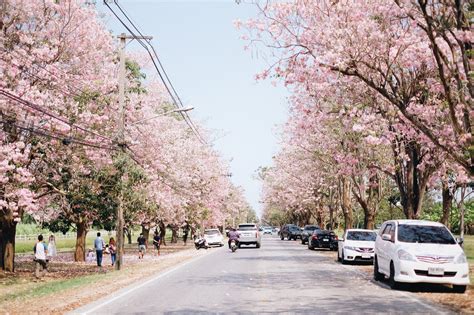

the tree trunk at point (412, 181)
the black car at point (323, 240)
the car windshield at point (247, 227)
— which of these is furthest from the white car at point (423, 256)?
the car windshield at point (247, 227)

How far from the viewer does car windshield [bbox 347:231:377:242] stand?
2740 cm

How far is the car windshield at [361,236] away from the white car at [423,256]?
998 centimetres

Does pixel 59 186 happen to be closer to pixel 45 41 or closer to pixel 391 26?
pixel 45 41

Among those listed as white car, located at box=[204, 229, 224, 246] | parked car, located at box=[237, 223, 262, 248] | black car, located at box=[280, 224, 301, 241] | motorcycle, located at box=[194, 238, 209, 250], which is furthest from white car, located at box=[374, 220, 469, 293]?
black car, located at box=[280, 224, 301, 241]

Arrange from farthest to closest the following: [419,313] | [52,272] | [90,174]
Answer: [52,272], [90,174], [419,313]

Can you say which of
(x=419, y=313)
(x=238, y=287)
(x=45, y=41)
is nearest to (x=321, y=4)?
(x=238, y=287)

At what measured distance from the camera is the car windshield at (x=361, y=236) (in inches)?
1079

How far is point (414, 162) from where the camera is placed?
25.7m

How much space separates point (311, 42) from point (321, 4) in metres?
1.65

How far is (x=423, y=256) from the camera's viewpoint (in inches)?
619

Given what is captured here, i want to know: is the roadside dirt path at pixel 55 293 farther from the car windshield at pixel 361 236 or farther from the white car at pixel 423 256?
the car windshield at pixel 361 236

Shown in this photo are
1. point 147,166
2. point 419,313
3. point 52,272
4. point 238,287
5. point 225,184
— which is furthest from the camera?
point 225,184

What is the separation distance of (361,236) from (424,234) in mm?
10882

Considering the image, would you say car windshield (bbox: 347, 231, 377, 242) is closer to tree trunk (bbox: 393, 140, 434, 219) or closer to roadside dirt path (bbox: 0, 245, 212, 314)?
tree trunk (bbox: 393, 140, 434, 219)
